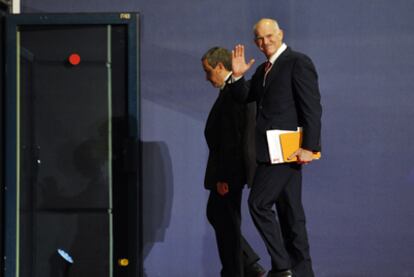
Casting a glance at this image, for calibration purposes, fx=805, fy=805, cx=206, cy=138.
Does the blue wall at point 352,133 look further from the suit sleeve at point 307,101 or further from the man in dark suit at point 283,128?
the suit sleeve at point 307,101

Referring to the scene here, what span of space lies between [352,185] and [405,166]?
37 centimetres

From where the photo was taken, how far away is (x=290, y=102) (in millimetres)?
3959

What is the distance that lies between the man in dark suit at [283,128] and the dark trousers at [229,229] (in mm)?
467

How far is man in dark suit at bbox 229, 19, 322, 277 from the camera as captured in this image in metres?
3.89

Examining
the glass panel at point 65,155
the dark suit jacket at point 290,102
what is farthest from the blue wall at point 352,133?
the dark suit jacket at point 290,102

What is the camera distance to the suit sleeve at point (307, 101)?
388cm

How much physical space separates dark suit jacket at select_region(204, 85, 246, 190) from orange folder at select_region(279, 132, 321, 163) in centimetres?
50

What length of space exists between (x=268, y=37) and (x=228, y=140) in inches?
28.2

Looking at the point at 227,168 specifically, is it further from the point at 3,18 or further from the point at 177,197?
the point at 3,18

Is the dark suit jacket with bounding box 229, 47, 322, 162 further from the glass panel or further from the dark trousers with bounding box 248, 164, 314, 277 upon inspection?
the glass panel

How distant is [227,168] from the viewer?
4.43 m

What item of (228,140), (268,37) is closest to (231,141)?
(228,140)

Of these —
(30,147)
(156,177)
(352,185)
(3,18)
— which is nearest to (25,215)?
(30,147)

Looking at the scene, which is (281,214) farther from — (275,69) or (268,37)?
(268,37)
